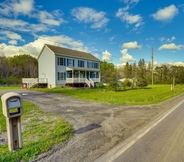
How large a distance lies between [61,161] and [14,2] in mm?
13393

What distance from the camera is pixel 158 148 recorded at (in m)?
3.19

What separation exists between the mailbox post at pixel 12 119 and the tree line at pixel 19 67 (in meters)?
46.3

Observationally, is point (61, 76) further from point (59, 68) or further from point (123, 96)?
point (123, 96)

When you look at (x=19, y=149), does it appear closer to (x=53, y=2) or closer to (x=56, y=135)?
(x=56, y=135)

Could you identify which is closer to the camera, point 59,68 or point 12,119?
point 12,119

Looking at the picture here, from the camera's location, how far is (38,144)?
3.23 meters

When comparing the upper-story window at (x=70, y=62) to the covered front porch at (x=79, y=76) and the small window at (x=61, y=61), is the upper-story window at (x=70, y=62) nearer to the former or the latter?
the small window at (x=61, y=61)

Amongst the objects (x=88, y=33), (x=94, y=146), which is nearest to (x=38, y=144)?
(x=94, y=146)

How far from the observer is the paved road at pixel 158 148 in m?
2.77

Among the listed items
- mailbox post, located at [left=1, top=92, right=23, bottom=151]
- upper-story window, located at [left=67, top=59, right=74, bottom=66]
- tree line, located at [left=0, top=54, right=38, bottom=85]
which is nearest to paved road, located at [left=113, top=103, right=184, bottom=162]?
mailbox post, located at [left=1, top=92, right=23, bottom=151]

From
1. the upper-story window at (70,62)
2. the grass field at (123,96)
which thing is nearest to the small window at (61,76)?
the upper-story window at (70,62)

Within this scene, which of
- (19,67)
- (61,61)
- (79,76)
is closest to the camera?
(61,61)

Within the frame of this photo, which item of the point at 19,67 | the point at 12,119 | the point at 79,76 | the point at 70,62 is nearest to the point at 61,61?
the point at 70,62

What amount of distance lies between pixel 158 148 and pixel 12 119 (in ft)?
12.3
